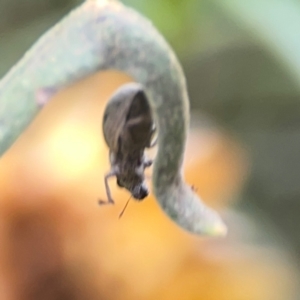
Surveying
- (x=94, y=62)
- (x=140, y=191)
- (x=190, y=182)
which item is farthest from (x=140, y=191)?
(x=190, y=182)

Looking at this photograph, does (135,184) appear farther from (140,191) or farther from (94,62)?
(94,62)

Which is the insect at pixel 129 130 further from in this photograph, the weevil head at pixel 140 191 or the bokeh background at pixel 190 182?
the bokeh background at pixel 190 182

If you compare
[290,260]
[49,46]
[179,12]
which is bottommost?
[49,46]

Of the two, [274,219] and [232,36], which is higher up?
[232,36]

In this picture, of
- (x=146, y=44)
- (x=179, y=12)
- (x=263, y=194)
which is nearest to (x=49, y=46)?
(x=146, y=44)

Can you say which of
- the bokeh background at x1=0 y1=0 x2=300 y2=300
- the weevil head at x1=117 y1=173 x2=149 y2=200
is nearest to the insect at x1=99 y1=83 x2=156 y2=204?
the weevil head at x1=117 y1=173 x2=149 y2=200

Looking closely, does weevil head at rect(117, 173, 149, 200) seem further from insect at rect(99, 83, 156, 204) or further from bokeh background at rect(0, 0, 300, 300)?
bokeh background at rect(0, 0, 300, 300)

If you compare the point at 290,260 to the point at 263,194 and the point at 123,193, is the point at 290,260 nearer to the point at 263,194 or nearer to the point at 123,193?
the point at 263,194
